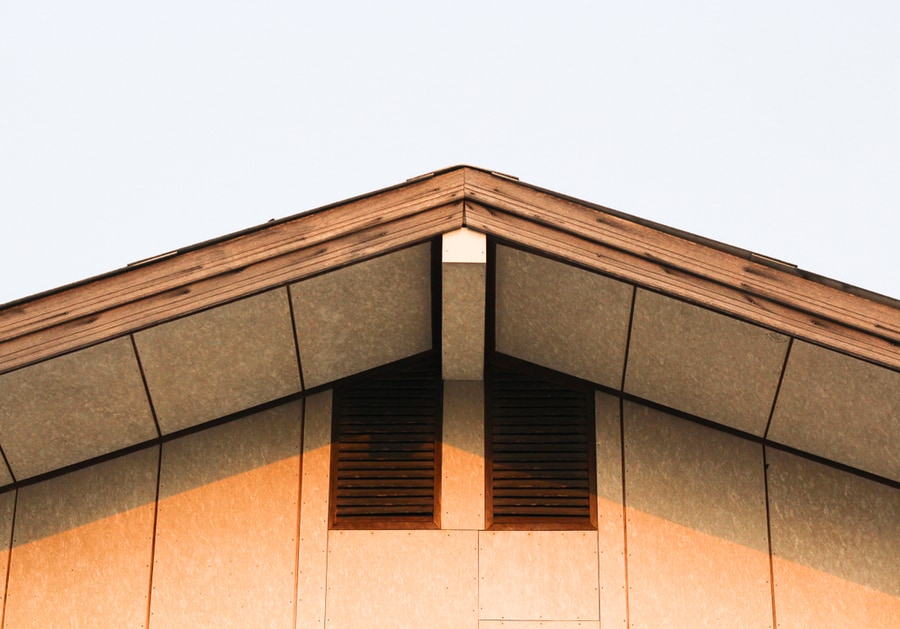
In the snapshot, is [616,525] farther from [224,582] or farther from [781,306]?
[224,582]

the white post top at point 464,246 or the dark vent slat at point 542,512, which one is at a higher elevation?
the white post top at point 464,246

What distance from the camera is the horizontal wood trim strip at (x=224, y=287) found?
19.2 feet

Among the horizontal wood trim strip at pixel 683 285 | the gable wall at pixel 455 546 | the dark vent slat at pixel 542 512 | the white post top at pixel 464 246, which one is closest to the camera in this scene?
the horizontal wood trim strip at pixel 683 285

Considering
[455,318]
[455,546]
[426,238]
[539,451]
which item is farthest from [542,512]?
[426,238]

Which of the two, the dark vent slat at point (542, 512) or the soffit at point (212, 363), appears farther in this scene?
the dark vent slat at point (542, 512)

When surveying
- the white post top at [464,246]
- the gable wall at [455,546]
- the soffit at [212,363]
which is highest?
the white post top at [464,246]

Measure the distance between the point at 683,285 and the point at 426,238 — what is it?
4.24 ft

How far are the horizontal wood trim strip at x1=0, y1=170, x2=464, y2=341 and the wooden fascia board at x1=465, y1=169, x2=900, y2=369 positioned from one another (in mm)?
259

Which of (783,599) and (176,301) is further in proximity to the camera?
(783,599)

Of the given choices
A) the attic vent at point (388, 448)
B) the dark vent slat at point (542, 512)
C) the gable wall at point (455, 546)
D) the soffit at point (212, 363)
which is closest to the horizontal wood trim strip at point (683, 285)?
the soffit at point (212, 363)

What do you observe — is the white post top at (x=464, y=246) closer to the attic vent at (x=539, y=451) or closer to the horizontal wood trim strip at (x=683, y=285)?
the horizontal wood trim strip at (x=683, y=285)

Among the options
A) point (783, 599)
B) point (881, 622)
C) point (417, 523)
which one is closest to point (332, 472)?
point (417, 523)

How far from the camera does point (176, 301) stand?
235 inches

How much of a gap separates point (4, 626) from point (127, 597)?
2.14 ft
